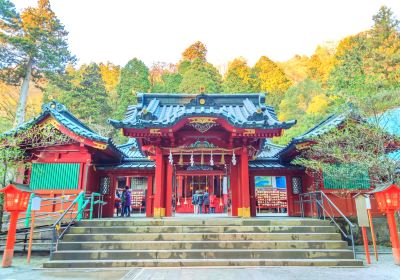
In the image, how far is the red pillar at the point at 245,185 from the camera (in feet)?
34.2

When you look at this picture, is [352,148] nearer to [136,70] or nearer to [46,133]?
[46,133]

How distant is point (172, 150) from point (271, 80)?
35916mm

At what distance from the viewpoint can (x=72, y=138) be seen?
11.6 meters

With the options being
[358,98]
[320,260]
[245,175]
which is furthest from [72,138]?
[358,98]

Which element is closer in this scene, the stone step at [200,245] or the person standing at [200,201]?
the stone step at [200,245]

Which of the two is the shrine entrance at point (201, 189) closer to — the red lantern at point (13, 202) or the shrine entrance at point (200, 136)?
the shrine entrance at point (200, 136)

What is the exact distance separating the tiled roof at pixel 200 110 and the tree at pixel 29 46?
16.1m

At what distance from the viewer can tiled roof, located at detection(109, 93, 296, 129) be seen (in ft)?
32.4

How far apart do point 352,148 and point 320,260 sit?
3.92 metres

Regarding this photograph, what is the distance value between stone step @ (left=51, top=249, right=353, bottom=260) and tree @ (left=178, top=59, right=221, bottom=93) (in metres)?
29.2

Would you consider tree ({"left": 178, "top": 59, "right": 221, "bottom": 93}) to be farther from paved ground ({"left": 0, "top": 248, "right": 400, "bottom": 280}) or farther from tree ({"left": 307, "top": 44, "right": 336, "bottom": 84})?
paved ground ({"left": 0, "top": 248, "right": 400, "bottom": 280})

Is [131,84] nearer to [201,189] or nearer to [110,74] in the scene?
[110,74]

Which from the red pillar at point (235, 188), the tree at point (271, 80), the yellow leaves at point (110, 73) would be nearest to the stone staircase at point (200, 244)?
the red pillar at point (235, 188)

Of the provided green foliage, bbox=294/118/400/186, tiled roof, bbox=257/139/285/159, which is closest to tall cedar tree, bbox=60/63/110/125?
tiled roof, bbox=257/139/285/159
